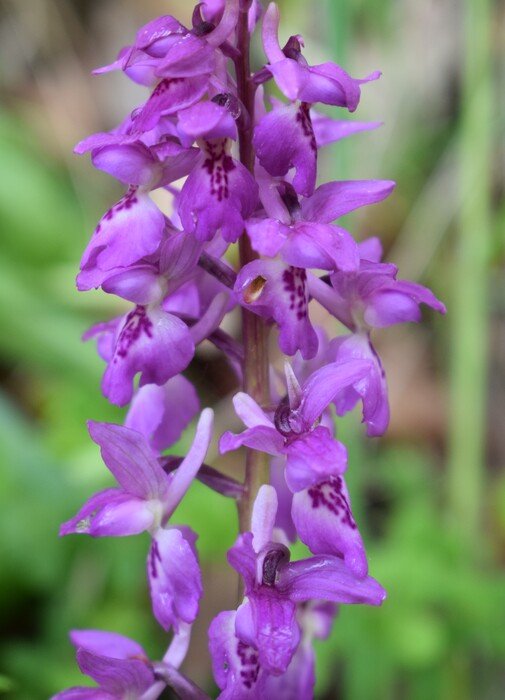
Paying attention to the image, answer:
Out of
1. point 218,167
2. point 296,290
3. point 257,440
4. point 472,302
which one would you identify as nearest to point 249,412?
point 257,440

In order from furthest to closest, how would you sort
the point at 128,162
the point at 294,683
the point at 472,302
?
the point at 472,302 < the point at 294,683 < the point at 128,162

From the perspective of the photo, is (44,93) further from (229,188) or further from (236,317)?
(229,188)

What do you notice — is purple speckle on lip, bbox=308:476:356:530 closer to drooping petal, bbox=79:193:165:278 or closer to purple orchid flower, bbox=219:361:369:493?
purple orchid flower, bbox=219:361:369:493

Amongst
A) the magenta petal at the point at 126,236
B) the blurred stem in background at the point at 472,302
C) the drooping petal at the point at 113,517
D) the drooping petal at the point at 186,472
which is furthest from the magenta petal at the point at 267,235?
the blurred stem in background at the point at 472,302

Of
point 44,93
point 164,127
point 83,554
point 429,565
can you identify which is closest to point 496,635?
point 429,565

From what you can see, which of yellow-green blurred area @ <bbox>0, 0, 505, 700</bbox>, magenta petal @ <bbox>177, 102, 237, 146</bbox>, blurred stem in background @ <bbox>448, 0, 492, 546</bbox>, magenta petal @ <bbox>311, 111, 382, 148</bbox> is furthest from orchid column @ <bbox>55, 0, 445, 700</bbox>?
blurred stem in background @ <bbox>448, 0, 492, 546</bbox>

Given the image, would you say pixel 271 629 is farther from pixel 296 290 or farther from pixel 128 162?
pixel 128 162
